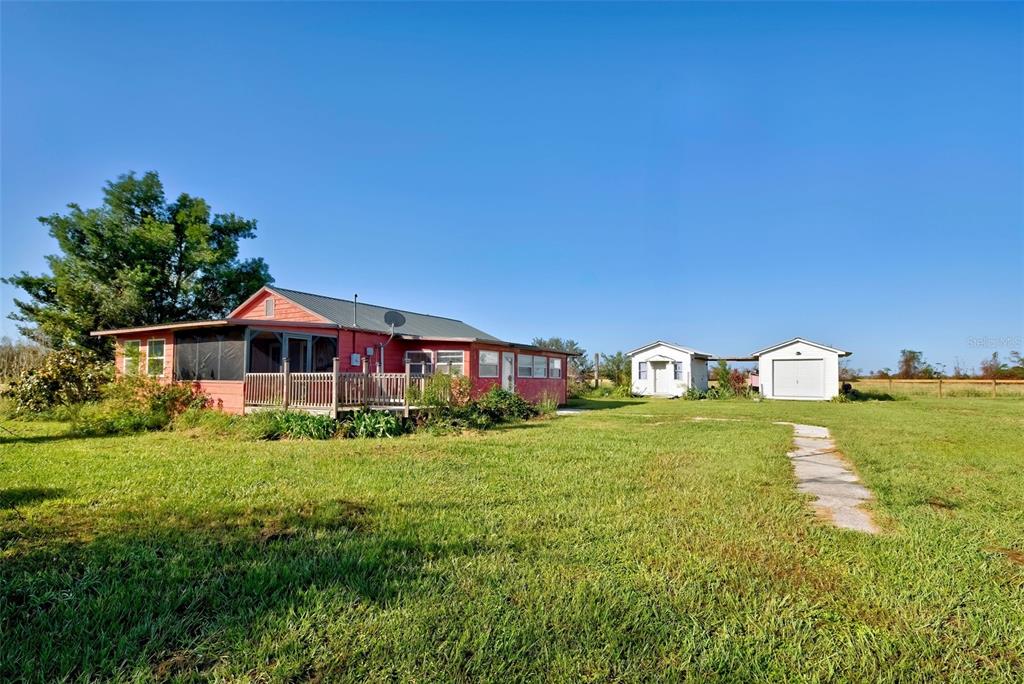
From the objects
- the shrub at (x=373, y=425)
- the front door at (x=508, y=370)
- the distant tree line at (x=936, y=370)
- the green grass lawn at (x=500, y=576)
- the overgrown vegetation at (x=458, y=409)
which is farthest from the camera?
the distant tree line at (x=936, y=370)

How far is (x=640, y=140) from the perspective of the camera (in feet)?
49.2

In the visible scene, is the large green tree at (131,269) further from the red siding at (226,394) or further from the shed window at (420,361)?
the shed window at (420,361)

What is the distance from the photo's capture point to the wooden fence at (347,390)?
10.9 m

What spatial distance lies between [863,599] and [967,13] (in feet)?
39.9

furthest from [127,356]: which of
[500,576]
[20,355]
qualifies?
[500,576]

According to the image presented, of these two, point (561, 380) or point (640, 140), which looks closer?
point (640, 140)

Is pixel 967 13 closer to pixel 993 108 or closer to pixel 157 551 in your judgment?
pixel 993 108

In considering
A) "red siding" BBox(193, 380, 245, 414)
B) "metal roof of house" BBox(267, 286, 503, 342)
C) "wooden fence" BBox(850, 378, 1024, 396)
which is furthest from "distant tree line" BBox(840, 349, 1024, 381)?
"red siding" BBox(193, 380, 245, 414)

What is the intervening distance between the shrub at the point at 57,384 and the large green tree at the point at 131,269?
937 centimetres

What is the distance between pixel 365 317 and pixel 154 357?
6.54 metres

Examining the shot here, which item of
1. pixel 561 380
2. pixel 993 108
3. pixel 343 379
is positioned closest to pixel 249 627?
pixel 343 379

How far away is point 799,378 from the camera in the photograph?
84.8 ft

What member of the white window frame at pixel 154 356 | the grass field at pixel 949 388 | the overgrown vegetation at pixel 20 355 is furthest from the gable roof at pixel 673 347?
the overgrown vegetation at pixel 20 355

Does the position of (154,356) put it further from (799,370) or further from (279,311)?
(799,370)
